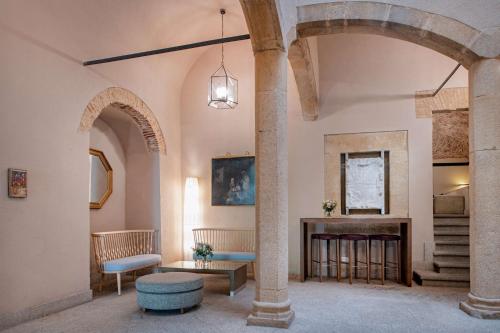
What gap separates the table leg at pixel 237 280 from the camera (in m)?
6.32

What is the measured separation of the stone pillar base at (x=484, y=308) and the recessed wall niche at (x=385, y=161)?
263 cm

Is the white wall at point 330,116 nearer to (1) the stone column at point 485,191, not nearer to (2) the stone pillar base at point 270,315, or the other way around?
(1) the stone column at point 485,191

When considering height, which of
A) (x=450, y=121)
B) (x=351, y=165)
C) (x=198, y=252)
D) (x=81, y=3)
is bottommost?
(x=198, y=252)

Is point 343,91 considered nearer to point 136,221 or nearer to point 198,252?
point 198,252

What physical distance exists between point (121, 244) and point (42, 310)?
2381 millimetres

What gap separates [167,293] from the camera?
5.20 meters

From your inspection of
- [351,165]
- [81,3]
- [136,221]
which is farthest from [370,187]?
[81,3]

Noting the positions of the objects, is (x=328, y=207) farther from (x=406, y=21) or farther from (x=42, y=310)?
(x=42, y=310)

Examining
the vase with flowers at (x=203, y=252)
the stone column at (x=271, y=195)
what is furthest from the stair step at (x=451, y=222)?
the stone column at (x=271, y=195)

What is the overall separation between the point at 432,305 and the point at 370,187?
105 inches

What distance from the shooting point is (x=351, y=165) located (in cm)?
802

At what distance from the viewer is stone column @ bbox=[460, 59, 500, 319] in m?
5.14

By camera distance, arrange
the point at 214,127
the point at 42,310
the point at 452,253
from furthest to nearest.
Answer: the point at 214,127, the point at 452,253, the point at 42,310

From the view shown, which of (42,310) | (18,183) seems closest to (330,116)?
(18,183)
